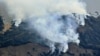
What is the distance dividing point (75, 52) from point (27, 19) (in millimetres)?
26119

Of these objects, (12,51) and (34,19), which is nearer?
(12,51)

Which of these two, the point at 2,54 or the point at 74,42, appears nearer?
the point at 2,54

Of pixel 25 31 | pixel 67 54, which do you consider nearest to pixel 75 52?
pixel 67 54

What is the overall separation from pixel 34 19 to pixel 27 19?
3.12m

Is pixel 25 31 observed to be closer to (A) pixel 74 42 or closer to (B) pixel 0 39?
(B) pixel 0 39

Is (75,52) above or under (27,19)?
under

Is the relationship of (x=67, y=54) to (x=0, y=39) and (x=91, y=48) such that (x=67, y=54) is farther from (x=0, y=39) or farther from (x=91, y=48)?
(x=0, y=39)

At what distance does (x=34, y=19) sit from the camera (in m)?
178

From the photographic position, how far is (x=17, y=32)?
17275 centimetres

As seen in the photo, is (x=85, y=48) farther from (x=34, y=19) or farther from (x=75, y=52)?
(x=34, y=19)

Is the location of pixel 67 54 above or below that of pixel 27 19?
below

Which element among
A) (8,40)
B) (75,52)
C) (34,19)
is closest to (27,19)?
(34,19)

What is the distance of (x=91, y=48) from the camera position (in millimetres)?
176125

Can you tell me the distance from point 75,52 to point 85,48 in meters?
6.66
